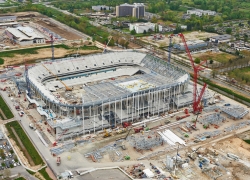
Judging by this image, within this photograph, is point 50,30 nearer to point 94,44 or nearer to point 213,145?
point 94,44

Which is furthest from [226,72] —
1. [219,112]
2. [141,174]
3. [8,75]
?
[8,75]

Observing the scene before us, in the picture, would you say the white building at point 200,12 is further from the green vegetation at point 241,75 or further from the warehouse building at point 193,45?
the green vegetation at point 241,75

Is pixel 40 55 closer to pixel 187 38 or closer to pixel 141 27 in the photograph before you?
pixel 141 27

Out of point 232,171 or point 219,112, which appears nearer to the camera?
point 232,171

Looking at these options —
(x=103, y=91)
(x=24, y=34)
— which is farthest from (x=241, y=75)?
(x=24, y=34)

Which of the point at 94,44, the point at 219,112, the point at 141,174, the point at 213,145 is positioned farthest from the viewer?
the point at 94,44
